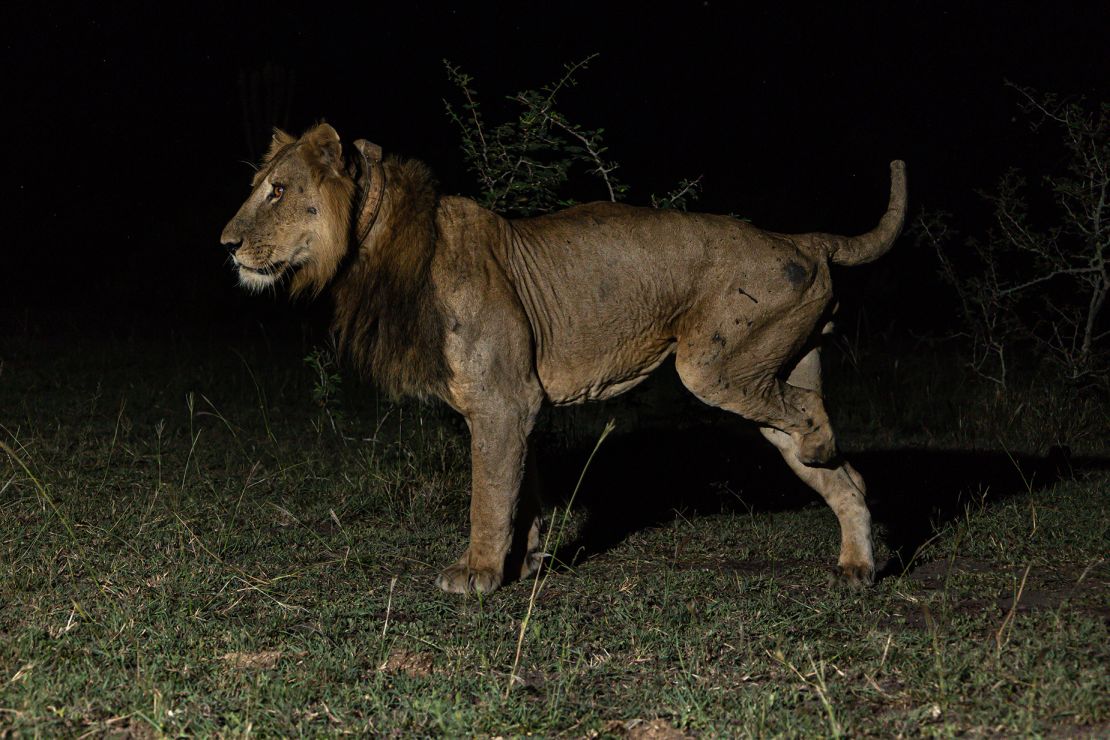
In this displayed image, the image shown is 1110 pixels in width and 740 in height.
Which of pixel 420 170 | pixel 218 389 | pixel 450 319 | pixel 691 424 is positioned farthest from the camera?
pixel 218 389

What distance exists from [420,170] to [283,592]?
1.69 metres

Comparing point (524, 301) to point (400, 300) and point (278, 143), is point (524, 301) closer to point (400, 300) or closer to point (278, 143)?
point (400, 300)

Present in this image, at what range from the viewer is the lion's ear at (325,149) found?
4.63 m

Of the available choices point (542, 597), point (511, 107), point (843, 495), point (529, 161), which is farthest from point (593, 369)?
point (511, 107)

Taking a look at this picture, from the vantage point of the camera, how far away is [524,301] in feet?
16.0

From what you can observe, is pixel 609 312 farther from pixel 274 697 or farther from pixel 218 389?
pixel 218 389

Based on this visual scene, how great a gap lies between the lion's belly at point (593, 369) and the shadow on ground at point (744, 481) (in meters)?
0.77

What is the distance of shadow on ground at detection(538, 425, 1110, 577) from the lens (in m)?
6.07

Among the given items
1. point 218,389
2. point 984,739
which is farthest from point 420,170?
point 218,389

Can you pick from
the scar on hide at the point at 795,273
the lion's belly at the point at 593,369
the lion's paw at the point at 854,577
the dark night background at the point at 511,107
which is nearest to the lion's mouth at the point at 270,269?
the lion's belly at the point at 593,369

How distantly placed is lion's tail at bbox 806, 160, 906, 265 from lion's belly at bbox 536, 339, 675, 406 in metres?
0.74

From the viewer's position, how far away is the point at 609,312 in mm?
4957

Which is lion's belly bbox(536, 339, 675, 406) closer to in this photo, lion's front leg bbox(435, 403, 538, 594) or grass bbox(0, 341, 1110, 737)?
lion's front leg bbox(435, 403, 538, 594)

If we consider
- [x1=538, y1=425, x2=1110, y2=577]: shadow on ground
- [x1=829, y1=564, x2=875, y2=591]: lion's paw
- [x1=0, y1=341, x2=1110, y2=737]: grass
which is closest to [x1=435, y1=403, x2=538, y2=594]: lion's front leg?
[x1=0, y1=341, x2=1110, y2=737]: grass
